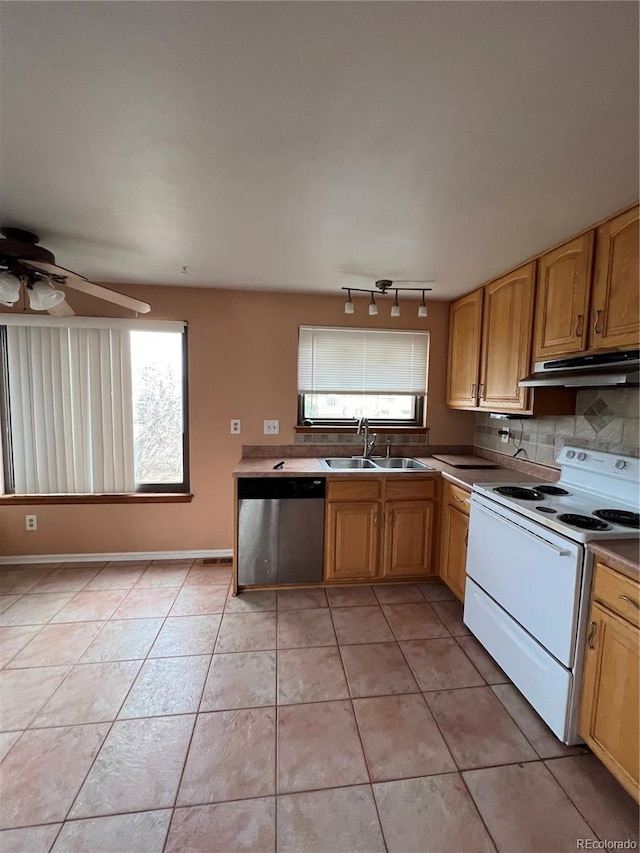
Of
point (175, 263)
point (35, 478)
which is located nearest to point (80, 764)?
point (35, 478)

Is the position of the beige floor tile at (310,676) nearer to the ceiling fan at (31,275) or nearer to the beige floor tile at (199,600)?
the beige floor tile at (199,600)

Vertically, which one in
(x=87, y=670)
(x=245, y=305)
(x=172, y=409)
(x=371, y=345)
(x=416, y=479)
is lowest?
(x=87, y=670)

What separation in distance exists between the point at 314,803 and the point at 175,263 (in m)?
2.82

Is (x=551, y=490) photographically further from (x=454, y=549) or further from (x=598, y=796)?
(x=598, y=796)

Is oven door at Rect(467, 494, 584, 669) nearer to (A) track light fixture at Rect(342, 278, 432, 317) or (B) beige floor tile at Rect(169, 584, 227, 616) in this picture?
(A) track light fixture at Rect(342, 278, 432, 317)

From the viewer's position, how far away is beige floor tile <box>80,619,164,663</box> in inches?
77.7

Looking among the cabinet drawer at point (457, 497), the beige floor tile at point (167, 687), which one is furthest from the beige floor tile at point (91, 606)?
the cabinet drawer at point (457, 497)

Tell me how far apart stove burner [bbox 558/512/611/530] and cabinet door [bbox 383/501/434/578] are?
1.15m

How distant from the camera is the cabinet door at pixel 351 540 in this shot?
8.73 ft

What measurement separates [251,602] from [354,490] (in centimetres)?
106

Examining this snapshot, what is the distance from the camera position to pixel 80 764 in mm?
1388

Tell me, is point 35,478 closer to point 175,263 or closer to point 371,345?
point 175,263

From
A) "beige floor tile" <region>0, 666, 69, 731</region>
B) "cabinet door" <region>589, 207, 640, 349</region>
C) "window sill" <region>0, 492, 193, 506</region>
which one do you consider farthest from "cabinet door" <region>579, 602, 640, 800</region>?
"window sill" <region>0, 492, 193, 506</region>

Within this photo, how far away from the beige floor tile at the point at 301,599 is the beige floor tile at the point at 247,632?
0.49ft
